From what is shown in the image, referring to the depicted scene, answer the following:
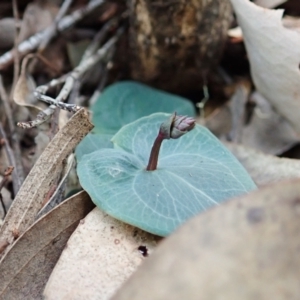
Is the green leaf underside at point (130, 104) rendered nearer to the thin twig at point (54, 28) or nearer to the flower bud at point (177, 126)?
the thin twig at point (54, 28)

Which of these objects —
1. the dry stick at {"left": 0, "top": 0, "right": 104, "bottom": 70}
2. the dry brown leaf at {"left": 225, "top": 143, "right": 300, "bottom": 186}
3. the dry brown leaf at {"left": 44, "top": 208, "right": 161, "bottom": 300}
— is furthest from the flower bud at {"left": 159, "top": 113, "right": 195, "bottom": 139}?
the dry stick at {"left": 0, "top": 0, "right": 104, "bottom": 70}

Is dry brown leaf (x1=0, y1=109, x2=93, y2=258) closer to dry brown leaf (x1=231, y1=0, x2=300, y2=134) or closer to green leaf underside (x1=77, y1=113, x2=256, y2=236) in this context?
green leaf underside (x1=77, y1=113, x2=256, y2=236)

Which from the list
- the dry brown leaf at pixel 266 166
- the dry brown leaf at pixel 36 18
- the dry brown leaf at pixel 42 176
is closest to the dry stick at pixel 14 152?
the dry brown leaf at pixel 42 176

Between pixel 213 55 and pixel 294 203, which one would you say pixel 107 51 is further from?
pixel 294 203

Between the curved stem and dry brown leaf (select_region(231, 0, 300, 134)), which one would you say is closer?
the curved stem

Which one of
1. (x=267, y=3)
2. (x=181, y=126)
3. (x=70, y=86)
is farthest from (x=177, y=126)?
(x=267, y=3)

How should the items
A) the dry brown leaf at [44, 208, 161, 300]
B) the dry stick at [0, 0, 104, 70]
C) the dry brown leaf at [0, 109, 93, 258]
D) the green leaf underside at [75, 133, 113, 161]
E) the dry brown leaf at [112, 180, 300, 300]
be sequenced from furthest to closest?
the dry stick at [0, 0, 104, 70], the green leaf underside at [75, 133, 113, 161], the dry brown leaf at [0, 109, 93, 258], the dry brown leaf at [44, 208, 161, 300], the dry brown leaf at [112, 180, 300, 300]
